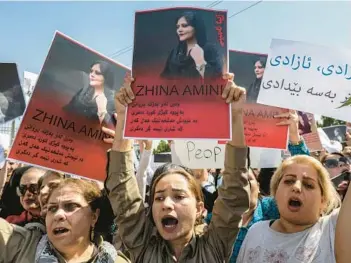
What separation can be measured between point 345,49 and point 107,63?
1997 millimetres

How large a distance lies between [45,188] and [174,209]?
3.06 ft

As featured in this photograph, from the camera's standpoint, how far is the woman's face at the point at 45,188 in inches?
97.7

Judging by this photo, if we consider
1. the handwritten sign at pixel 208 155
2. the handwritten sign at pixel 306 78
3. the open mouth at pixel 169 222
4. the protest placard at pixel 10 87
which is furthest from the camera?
the handwritten sign at pixel 208 155

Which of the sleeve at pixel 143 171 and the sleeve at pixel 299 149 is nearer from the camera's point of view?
the sleeve at pixel 143 171

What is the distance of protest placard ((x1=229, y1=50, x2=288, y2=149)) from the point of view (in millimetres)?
3631

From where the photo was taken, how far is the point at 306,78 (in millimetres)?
3793

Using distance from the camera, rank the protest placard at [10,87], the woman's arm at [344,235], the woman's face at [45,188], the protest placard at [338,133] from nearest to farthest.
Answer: the woman's arm at [344,235] → the woman's face at [45,188] → the protest placard at [10,87] → the protest placard at [338,133]

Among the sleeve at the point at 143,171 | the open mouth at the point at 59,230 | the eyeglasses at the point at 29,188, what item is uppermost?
the sleeve at the point at 143,171

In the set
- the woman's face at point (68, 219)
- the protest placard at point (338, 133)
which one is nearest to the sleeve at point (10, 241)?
the woman's face at point (68, 219)

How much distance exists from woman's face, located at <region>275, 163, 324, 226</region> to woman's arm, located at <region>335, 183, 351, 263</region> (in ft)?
3.23

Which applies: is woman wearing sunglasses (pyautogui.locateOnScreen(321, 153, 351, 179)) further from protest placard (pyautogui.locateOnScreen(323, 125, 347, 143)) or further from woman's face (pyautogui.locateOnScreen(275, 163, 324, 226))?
protest placard (pyautogui.locateOnScreen(323, 125, 347, 143))

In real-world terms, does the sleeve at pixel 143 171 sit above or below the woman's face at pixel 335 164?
below

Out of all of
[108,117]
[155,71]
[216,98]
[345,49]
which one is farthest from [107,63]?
[345,49]

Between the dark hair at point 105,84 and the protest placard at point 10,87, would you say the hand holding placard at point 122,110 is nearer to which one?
the dark hair at point 105,84
